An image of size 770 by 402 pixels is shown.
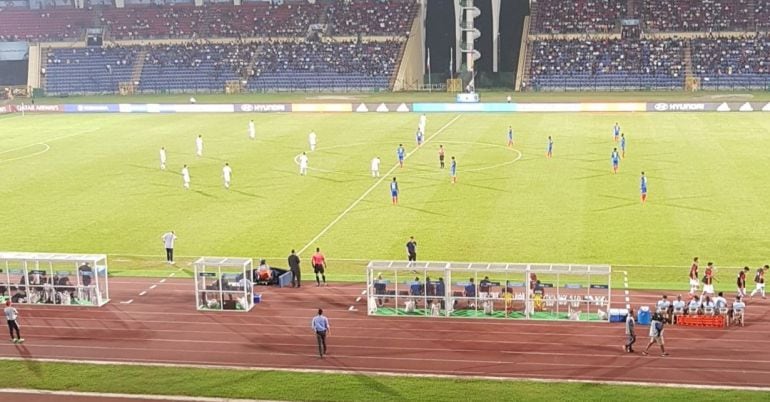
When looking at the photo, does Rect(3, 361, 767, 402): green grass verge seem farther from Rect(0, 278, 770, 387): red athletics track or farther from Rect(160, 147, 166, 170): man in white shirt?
Rect(160, 147, 166, 170): man in white shirt

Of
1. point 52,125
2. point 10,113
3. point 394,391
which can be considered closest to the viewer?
point 394,391

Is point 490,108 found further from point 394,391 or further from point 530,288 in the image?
point 394,391

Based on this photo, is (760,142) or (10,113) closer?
(760,142)

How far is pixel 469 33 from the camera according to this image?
→ 311 ft

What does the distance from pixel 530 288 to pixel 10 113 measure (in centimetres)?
7224

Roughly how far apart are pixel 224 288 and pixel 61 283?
17.3 feet

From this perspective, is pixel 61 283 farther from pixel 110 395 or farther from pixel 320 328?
pixel 320 328

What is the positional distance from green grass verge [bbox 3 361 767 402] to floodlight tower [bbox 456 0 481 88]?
242 feet

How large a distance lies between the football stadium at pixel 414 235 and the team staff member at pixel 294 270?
67 millimetres

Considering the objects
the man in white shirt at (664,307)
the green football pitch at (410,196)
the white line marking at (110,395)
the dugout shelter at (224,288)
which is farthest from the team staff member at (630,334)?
the dugout shelter at (224,288)

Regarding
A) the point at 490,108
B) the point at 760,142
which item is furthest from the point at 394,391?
the point at 490,108

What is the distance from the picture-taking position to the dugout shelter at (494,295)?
2562 centimetres

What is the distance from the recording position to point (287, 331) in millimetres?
24844

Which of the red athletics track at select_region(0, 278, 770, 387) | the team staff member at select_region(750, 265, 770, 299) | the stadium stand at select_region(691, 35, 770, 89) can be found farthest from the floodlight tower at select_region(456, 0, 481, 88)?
the red athletics track at select_region(0, 278, 770, 387)
